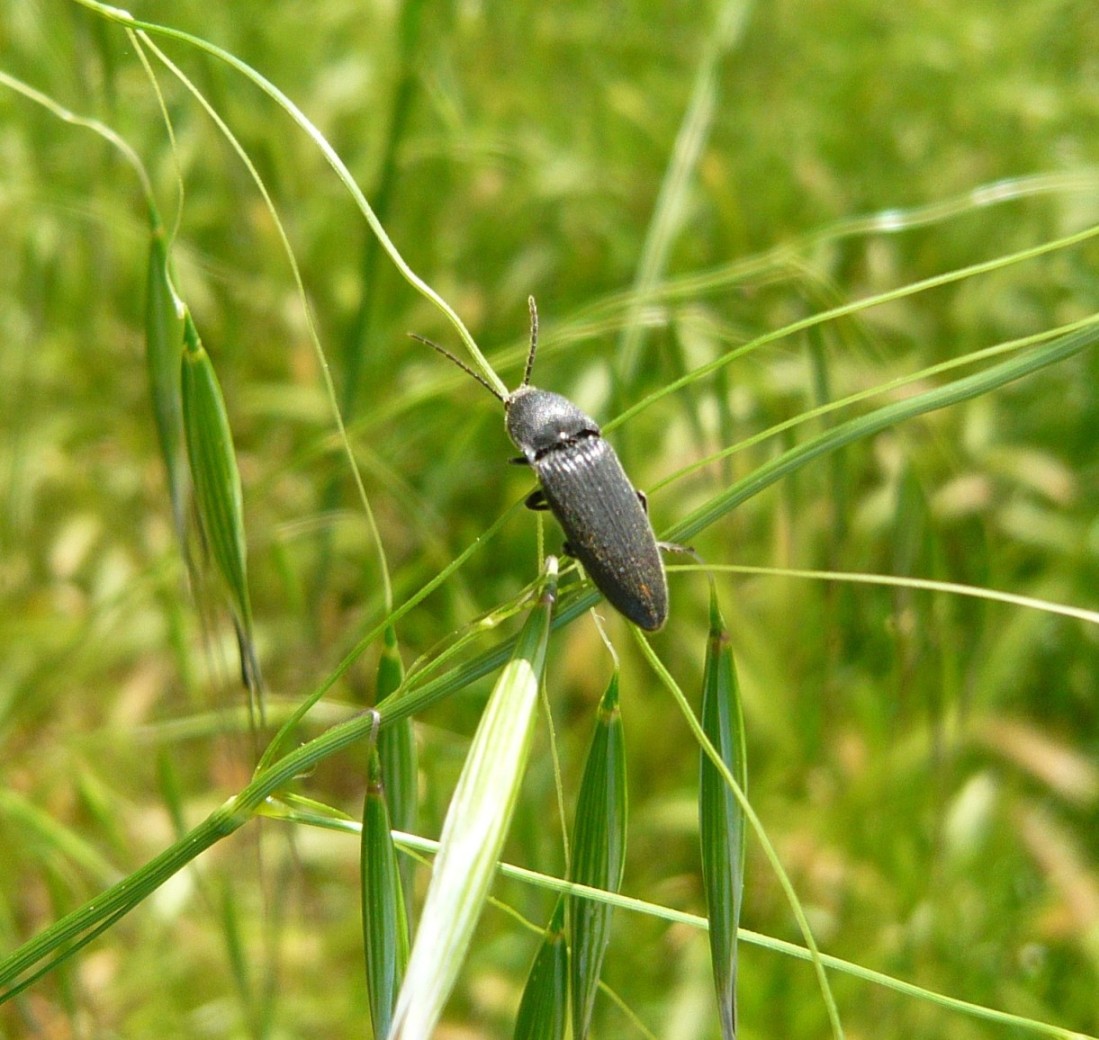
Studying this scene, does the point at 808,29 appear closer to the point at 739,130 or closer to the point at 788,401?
the point at 739,130

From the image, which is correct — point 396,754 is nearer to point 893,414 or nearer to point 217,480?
point 217,480

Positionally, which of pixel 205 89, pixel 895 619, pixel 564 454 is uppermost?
pixel 205 89

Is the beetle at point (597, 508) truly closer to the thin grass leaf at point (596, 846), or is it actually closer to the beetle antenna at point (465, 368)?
the beetle antenna at point (465, 368)

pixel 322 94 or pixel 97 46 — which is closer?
pixel 97 46

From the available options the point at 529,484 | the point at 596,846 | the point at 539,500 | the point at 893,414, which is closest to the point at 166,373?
the point at 539,500

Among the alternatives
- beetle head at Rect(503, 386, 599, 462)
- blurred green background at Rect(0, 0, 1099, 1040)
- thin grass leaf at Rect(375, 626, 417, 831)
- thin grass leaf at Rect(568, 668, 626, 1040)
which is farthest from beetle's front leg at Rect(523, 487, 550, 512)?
thin grass leaf at Rect(568, 668, 626, 1040)

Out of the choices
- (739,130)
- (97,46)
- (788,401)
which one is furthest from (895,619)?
(739,130)
